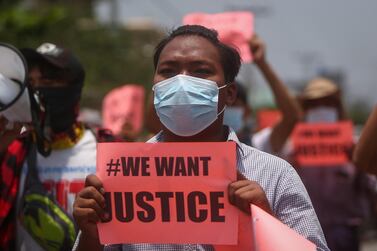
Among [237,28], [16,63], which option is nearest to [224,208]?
[16,63]

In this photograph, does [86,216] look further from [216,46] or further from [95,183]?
[216,46]

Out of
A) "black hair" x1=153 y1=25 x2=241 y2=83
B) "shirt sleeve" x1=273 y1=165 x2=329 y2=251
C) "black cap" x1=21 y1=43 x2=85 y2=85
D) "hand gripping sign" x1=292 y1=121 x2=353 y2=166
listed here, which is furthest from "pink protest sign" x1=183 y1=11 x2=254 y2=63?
"shirt sleeve" x1=273 y1=165 x2=329 y2=251

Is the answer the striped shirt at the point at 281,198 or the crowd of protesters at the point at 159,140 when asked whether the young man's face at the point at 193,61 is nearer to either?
the crowd of protesters at the point at 159,140

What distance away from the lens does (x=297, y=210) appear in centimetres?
278

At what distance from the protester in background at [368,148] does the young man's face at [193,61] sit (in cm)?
55

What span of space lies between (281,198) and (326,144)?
4.30 meters

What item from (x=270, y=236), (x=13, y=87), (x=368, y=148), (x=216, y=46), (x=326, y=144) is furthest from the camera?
(x=326, y=144)

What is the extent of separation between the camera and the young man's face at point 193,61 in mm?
2928

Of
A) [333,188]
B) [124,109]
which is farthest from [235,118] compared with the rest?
[124,109]

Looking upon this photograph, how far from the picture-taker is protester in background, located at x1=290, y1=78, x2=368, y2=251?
6.64m

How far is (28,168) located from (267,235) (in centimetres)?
163

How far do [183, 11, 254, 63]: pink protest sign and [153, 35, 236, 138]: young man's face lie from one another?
2329 mm

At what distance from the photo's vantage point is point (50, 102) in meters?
4.20

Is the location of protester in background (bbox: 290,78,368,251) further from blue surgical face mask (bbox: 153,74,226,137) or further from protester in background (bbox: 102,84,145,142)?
blue surgical face mask (bbox: 153,74,226,137)
